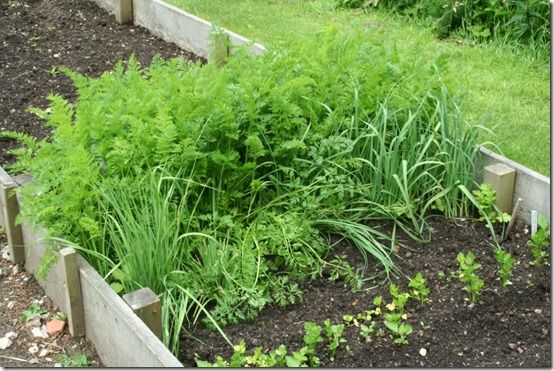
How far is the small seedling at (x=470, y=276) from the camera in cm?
397

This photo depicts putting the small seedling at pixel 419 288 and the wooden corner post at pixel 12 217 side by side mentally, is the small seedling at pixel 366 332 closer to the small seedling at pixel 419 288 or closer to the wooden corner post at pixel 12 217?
the small seedling at pixel 419 288

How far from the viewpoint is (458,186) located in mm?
4645

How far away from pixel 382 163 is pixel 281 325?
1.14 m

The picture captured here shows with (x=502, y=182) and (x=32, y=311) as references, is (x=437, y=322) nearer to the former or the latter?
(x=502, y=182)

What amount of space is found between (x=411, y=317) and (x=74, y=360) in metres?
1.52

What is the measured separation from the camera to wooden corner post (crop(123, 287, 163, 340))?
364 centimetres

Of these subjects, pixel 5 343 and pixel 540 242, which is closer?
pixel 5 343

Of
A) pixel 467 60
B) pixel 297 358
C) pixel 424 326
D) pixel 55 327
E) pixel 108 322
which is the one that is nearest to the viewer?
pixel 297 358

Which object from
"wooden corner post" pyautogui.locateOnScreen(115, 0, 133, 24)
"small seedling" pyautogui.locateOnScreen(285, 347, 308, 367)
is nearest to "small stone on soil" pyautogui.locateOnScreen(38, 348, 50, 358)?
"small seedling" pyautogui.locateOnScreen(285, 347, 308, 367)

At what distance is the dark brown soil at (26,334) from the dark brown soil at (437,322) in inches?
24.4

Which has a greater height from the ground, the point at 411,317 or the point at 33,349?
the point at 411,317

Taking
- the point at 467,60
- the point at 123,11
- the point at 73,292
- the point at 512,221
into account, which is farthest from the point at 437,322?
the point at 123,11

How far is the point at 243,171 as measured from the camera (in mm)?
4453

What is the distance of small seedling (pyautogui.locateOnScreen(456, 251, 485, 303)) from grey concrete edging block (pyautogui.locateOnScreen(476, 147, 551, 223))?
626mm
